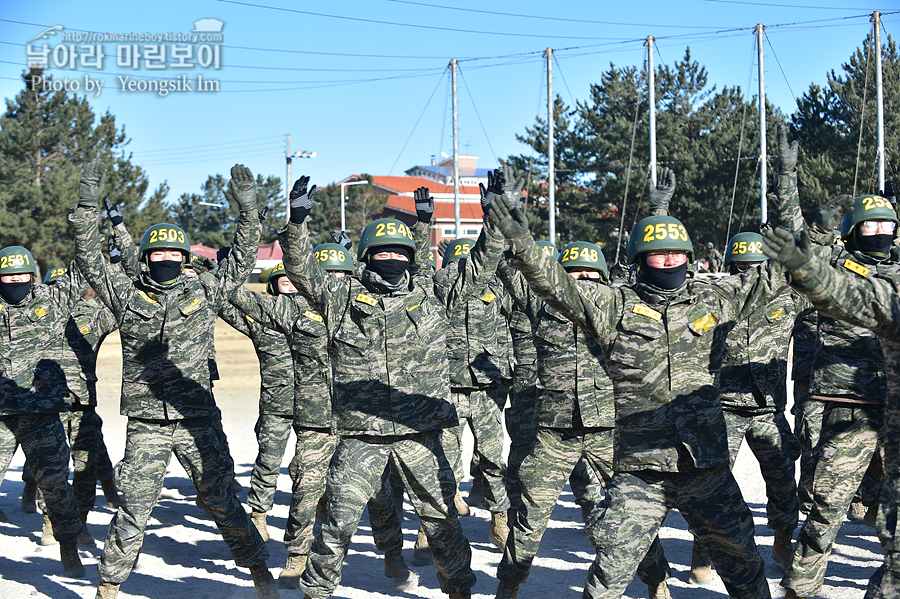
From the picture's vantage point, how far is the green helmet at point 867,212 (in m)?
6.21

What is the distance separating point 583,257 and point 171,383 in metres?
3.35

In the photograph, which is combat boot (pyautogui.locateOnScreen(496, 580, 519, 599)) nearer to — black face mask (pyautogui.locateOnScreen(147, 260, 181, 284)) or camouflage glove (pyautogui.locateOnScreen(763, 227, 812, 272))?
camouflage glove (pyautogui.locateOnScreen(763, 227, 812, 272))

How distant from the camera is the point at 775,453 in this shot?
6.70 meters

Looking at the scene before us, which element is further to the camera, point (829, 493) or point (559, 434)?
point (559, 434)

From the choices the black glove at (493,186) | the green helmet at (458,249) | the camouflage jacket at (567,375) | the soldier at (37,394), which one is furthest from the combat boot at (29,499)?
the black glove at (493,186)

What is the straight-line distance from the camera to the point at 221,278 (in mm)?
6707

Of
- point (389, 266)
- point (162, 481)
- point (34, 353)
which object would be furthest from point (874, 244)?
point (34, 353)

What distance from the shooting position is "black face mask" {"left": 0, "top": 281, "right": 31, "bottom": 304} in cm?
805

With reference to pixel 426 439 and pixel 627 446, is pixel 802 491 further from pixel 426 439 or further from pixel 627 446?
pixel 426 439

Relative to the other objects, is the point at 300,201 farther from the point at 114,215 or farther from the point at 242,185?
the point at 114,215

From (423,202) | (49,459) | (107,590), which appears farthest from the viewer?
(423,202)

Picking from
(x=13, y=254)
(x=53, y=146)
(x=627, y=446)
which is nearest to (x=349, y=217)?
(x=53, y=146)

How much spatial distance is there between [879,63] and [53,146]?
33.9 m

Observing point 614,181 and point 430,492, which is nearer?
point 430,492
